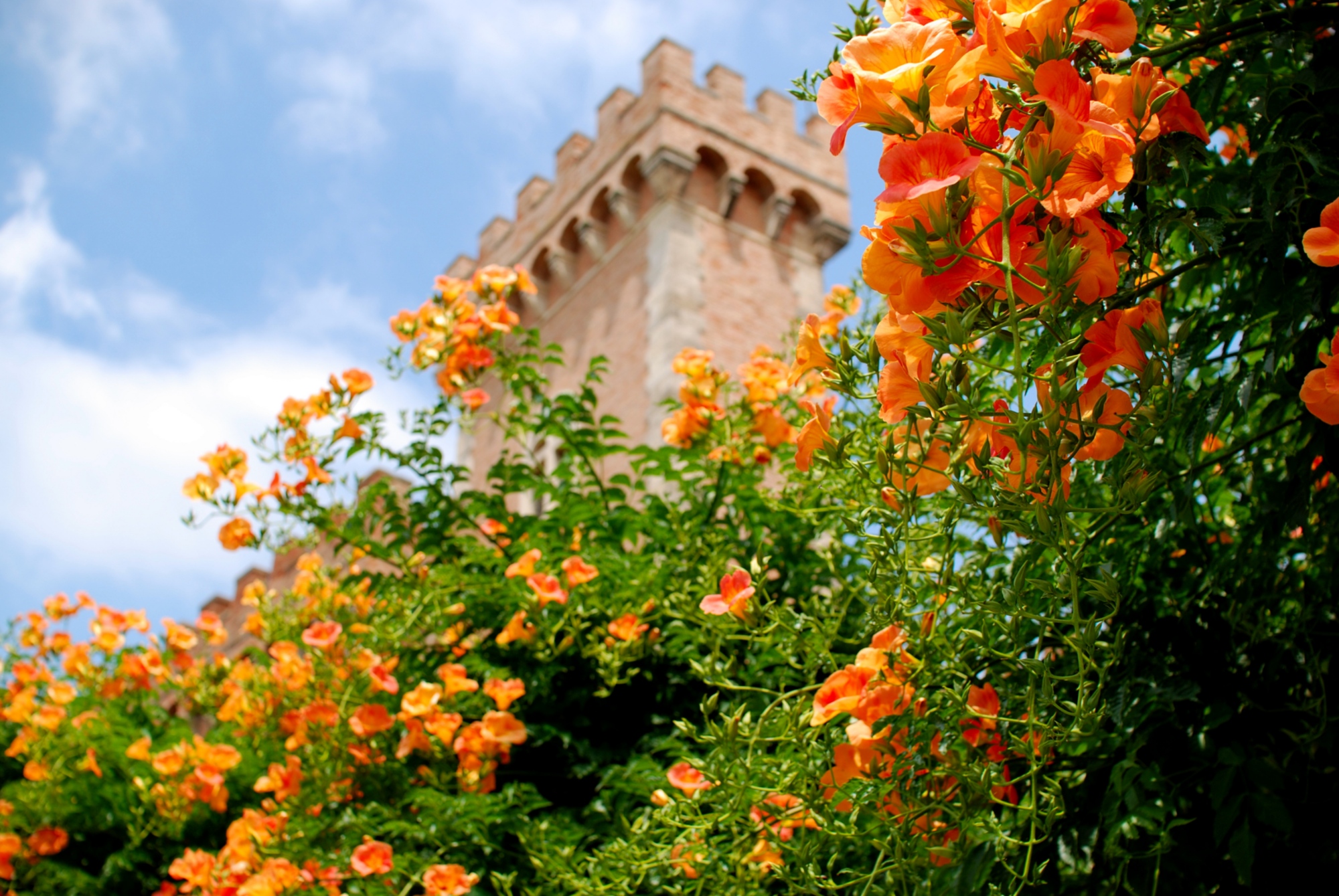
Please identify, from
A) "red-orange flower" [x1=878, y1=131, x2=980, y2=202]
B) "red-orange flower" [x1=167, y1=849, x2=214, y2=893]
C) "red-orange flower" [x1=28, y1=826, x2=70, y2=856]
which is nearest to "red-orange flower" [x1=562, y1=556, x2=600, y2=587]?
"red-orange flower" [x1=167, y1=849, x2=214, y2=893]

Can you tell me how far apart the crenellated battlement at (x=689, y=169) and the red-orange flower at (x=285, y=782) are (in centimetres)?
930

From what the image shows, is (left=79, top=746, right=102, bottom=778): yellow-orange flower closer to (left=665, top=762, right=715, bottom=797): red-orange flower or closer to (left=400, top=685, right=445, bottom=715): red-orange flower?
(left=400, top=685, right=445, bottom=715): red-orange flower

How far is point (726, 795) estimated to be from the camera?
1.94 m

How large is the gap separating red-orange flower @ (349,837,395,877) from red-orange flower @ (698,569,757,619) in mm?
1345

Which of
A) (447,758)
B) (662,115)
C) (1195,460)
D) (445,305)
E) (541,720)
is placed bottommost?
(447,758)

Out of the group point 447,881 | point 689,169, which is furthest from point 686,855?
point 689,169

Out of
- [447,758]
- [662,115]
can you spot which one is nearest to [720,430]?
[447,758]

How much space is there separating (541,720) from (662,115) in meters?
9.93

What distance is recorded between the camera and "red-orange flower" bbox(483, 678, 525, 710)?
2.86 m

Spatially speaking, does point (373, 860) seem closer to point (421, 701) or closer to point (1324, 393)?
point (421, 701)

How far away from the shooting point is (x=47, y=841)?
4316 millimetres

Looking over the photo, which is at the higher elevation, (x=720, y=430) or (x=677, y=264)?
(x=677, y=264)

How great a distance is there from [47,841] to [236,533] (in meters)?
1.91

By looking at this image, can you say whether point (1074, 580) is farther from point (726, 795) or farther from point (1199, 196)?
point (726, 795)
